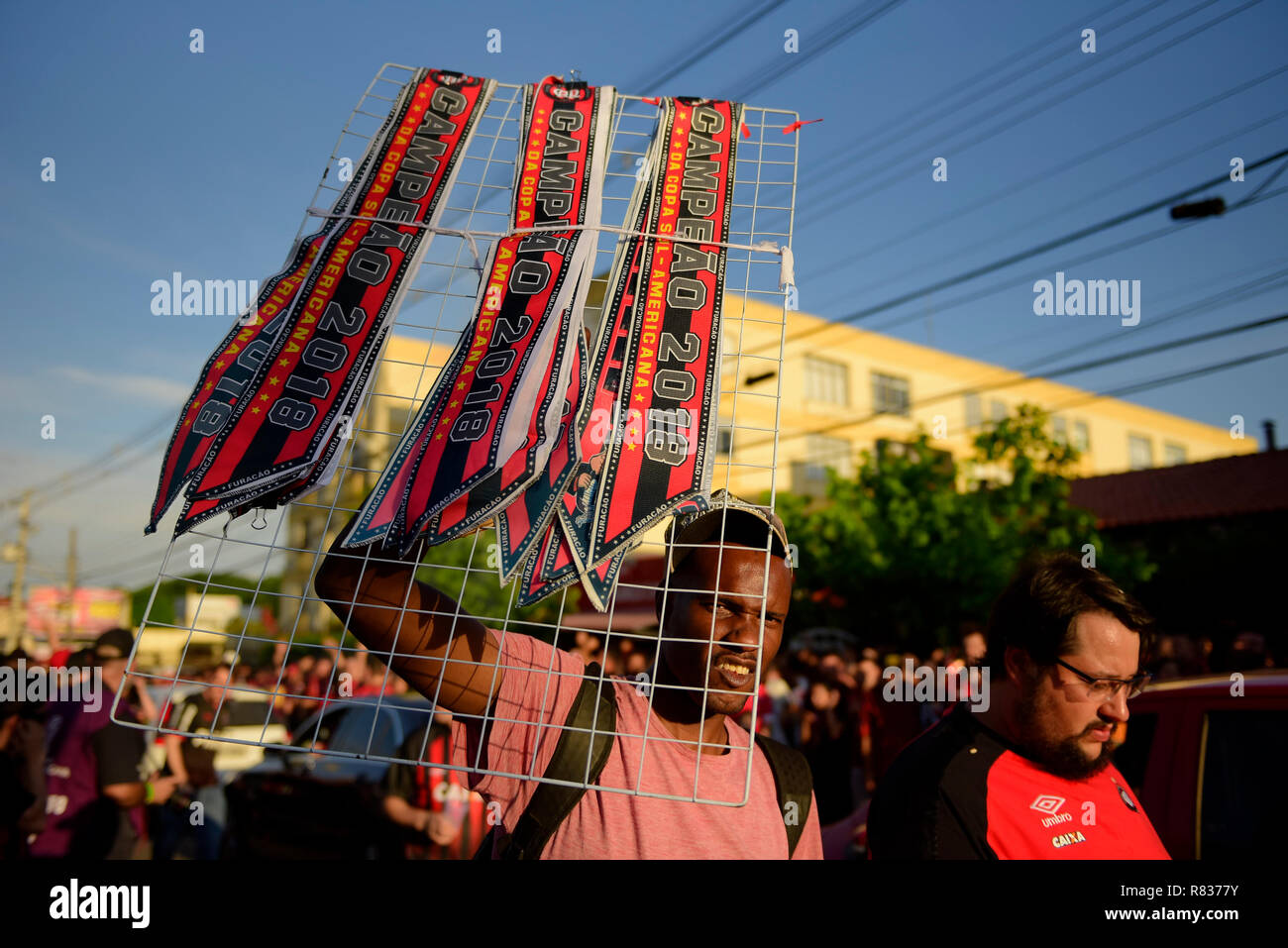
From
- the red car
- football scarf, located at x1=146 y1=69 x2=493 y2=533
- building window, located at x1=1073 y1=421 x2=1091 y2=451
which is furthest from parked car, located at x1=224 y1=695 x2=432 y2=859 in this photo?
building window, located at x1=1073 y1=421 x2=1091 y2=451

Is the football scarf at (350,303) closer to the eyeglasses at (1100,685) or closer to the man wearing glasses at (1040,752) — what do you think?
the man wearing glasses at (1040,752)

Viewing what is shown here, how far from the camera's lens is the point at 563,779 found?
64.6 inches

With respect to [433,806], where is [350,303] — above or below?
above

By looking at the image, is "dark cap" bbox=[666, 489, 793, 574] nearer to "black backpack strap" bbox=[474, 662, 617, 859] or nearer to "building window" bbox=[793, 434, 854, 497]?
"black backpack strap" bbox=[474, 662, 617, 859]

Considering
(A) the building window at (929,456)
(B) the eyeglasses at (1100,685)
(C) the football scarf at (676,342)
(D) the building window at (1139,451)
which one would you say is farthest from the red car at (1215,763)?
(D) the building window at (1139,451)

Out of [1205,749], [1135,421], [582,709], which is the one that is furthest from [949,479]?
[1135,421]

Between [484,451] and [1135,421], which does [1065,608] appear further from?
[1135,421]

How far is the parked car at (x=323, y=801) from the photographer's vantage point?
22.5ft

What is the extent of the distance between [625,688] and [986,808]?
0.86 meters

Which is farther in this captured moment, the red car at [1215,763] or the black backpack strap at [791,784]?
the red car at [1215,763]

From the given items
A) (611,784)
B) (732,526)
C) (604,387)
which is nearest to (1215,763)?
(732,526)

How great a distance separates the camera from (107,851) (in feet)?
17.1

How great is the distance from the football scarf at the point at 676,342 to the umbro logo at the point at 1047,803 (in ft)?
3.84

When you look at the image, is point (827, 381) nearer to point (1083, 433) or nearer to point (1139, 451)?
point (1083, 433)
